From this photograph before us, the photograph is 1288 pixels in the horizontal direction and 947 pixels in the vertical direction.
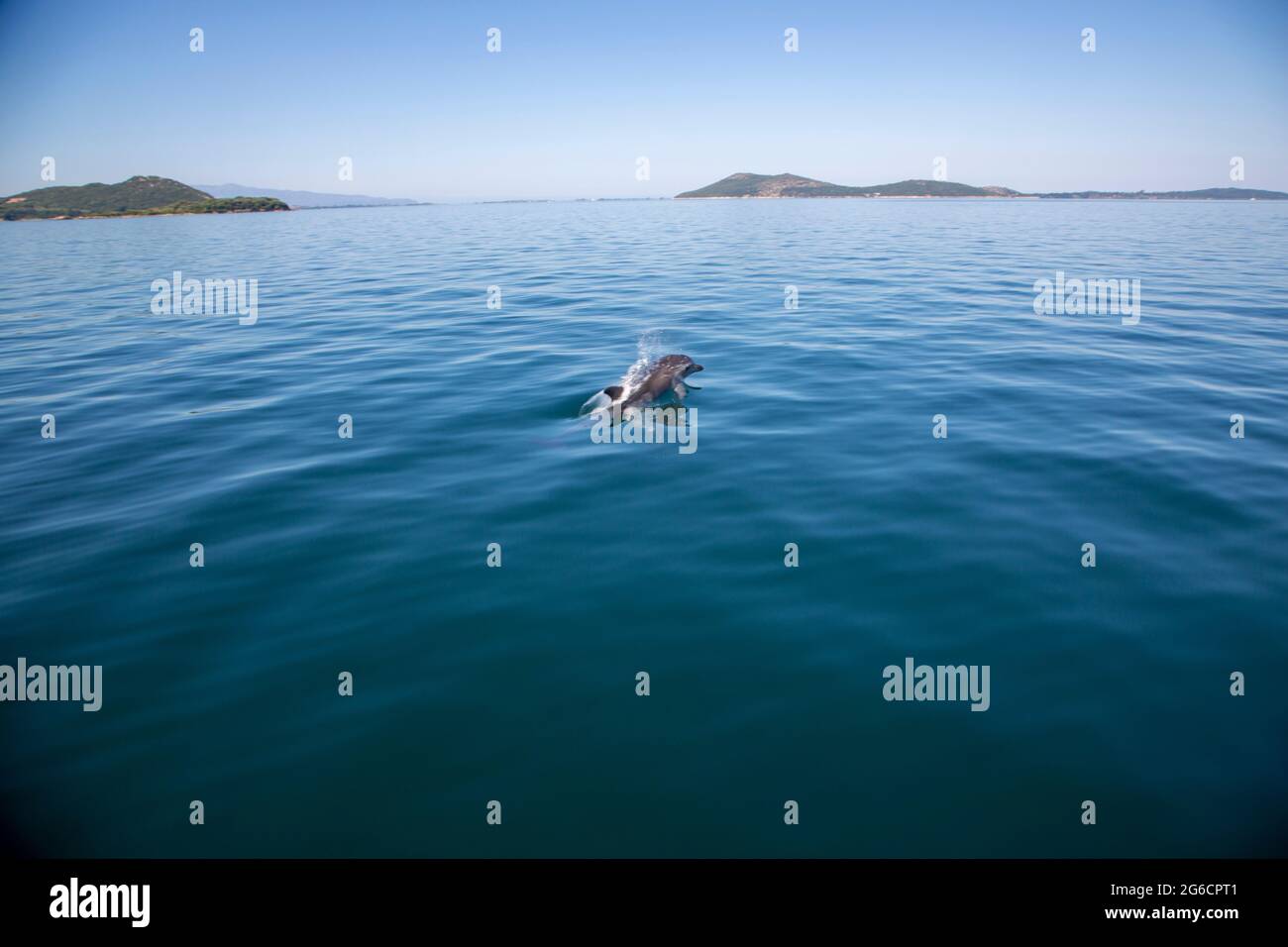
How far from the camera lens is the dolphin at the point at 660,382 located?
15.2 m

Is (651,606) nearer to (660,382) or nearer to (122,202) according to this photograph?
(660,382)

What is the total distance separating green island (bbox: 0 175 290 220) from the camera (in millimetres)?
125750

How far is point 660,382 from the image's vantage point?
15.9m

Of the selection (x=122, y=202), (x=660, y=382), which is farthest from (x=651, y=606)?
(x=122, y=202)

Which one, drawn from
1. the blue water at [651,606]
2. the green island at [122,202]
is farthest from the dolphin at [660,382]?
the green island at [122,202]

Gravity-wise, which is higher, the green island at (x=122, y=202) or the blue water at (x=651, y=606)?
the green island at (x=122, y=202)

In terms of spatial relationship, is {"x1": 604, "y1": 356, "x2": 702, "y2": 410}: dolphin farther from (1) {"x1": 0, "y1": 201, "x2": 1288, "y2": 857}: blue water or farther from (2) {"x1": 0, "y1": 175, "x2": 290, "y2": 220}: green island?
(2) {"x1": 0, "y1": 175, "x2": 290, "y2": 220}: green island

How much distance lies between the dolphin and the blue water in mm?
785

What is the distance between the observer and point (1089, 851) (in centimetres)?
545

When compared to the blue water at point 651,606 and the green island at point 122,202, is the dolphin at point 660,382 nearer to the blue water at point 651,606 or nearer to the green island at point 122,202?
the blue water at point 651,606

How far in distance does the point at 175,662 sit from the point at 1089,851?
29.0 feet

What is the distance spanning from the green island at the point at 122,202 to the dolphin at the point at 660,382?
138175mm

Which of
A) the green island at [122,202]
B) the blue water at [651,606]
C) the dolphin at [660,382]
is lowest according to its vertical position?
the blue water at [651,606]

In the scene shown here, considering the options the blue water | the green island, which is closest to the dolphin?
the blue water
